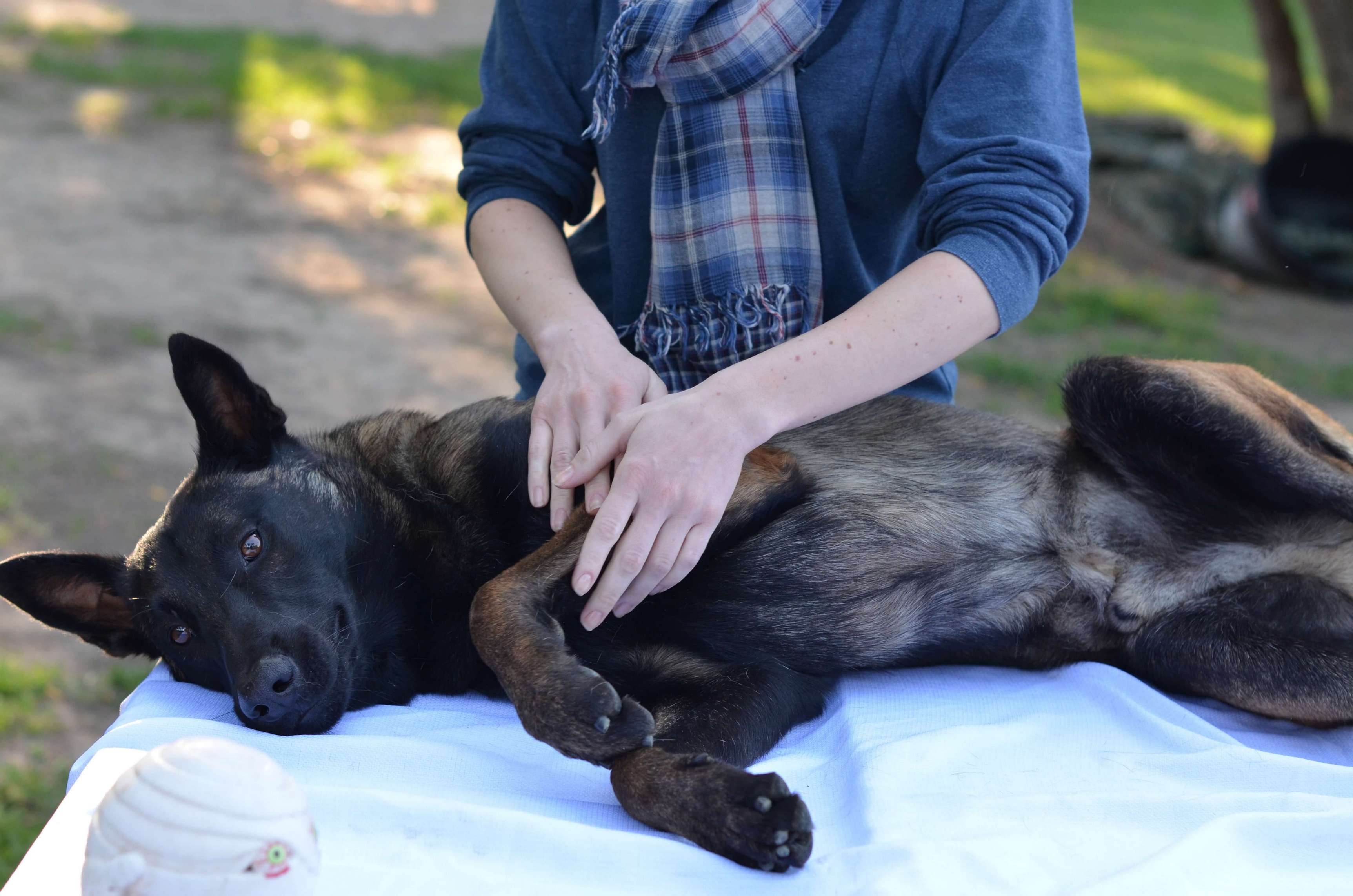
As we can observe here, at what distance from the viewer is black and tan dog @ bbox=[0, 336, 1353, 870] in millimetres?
2555

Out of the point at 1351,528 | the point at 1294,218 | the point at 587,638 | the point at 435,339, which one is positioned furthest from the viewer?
the point at 1294,218

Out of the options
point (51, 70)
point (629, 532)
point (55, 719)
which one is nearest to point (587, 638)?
point (629, 532)

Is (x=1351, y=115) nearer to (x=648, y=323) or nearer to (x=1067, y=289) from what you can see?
(x=1067, y=289)

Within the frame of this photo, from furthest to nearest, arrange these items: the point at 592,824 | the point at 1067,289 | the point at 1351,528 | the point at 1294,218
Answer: the point at 1294,218
the point at 1067,289
the point at 1351,528
the point at 592,824

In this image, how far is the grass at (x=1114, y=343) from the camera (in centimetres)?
703

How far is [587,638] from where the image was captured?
257cm

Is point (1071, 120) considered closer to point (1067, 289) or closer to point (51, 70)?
point (1067, 289)

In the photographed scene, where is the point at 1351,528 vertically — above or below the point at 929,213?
below

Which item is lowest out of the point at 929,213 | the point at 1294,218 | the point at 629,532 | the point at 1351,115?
the point at 1294,218

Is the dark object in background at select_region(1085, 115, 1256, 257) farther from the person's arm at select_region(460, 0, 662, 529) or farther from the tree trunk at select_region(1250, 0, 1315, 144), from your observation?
the person's arm at select_region(460, 0, 662, 529)

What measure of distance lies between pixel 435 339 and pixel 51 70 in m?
7.27

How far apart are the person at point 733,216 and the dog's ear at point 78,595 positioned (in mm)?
1152

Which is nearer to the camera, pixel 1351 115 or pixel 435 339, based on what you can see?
pixel 435 339

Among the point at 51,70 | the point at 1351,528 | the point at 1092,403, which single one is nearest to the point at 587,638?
the point at 1092,403
